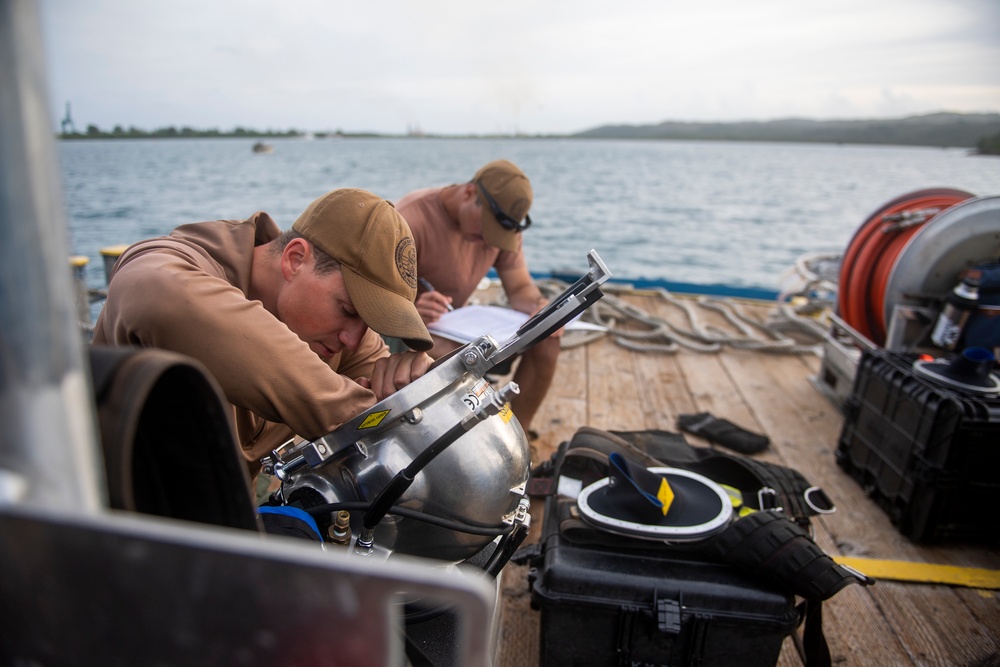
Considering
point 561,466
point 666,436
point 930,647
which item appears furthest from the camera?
point 666,436

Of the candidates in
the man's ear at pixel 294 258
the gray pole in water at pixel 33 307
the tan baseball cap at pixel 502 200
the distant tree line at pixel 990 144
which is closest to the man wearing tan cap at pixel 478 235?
the tan baseball cap at pixel 502 200

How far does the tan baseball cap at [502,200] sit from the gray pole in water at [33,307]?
2687 millimetres

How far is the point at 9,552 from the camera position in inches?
16.3

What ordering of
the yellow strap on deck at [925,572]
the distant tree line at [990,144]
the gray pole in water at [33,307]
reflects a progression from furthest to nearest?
the distant tree line at [990,144]
the yellow strap on deck at [925,572]
the gray pole in water at [33,307]

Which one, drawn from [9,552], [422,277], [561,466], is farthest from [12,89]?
[422,277]

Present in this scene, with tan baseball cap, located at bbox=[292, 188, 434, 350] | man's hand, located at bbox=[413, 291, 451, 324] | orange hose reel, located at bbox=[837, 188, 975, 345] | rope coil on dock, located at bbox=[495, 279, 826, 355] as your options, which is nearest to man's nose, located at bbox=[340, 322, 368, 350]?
tan baseball cap, located at bbox=[292, 188, 434, 350]

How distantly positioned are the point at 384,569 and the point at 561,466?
1.69 m

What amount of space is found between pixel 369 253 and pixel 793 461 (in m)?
2.35

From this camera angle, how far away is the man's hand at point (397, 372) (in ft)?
4.77

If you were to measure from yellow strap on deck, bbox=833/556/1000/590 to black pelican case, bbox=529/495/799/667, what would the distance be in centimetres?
81

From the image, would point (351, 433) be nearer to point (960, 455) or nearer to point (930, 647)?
point (930, 647)

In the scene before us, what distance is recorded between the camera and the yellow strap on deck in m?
2.16

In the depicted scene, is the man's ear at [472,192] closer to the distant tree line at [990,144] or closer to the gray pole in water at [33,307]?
the gray pole in water at [33,307]

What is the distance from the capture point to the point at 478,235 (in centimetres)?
314
